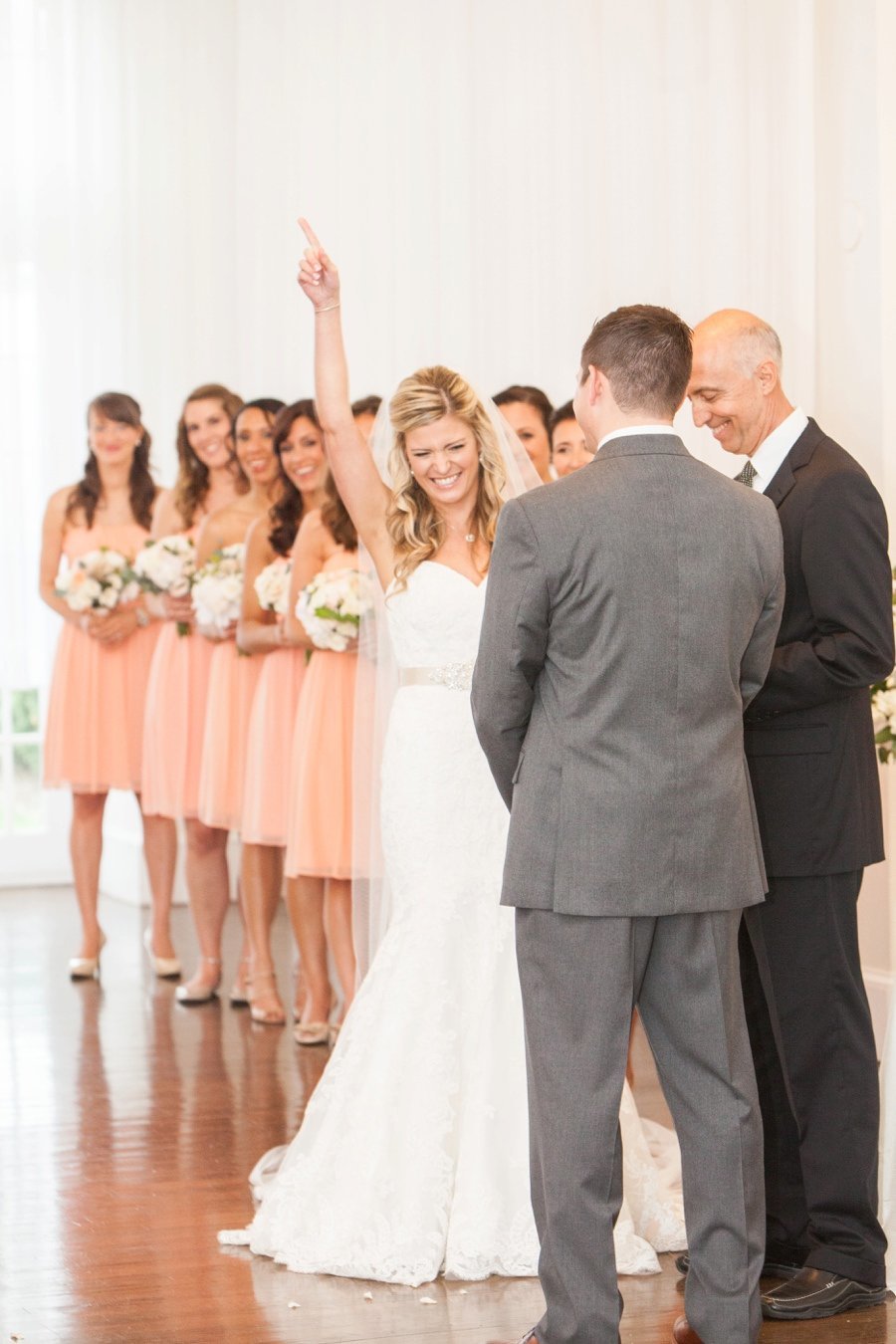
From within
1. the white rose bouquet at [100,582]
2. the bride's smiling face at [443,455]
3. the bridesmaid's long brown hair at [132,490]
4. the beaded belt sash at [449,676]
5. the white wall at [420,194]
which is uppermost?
the white wall at [420,194]

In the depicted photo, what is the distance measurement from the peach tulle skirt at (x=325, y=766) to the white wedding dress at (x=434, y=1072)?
142 cm

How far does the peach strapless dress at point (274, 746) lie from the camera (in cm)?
562

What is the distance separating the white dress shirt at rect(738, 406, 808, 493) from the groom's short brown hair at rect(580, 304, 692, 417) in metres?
0.63

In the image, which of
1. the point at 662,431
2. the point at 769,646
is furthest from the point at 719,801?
the point at 662,431

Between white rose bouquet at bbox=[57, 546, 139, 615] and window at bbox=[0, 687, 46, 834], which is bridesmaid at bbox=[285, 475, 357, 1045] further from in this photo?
window at bbox=[0, 687, 46, 834]

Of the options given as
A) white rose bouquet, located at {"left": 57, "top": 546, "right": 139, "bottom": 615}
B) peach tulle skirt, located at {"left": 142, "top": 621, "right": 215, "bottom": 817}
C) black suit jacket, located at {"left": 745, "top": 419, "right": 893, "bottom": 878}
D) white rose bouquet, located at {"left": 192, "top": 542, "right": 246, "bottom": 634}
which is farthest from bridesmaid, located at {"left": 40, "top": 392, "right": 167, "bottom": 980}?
black suit jacket, located at {"left": 745, "top": 419, "right": 893, "bottom": 878}

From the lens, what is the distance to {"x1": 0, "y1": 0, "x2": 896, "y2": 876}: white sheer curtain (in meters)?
4.68

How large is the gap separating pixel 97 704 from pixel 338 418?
3182mm

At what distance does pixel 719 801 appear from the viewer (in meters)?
2.67

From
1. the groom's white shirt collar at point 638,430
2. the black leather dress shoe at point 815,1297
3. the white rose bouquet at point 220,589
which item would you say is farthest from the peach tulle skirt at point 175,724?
the groom's white shirt collar at point 638,430

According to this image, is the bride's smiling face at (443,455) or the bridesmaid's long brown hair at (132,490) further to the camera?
the bridesmaid's long brown hair at (132,490)

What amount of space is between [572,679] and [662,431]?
0.42m

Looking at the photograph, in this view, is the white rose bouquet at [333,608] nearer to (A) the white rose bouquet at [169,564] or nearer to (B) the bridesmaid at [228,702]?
(B) the bridesmaid at [228,702]

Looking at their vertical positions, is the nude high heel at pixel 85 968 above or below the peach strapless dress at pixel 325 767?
below
